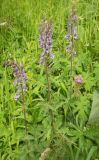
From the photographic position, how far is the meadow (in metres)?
2.40

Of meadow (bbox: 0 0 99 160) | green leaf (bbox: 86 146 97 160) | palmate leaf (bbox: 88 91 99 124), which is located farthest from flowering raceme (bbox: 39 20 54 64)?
green leaf (bbox: 86 146 97 160)

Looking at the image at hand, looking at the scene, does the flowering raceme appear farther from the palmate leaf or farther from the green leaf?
the green leaf

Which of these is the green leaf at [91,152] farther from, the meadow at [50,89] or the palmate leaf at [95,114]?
the palmate leaf at [95,114]

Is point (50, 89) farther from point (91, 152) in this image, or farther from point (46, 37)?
point (91, 152)

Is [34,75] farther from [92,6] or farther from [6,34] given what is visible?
[92,6]

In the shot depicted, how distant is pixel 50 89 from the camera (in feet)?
8.36

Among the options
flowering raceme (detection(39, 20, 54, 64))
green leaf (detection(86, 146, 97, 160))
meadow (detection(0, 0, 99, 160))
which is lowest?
green leaf (detection(86, 146, 97, 160))

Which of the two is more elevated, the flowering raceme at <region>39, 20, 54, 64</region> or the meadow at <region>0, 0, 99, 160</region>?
the flowering raceme at <region>39, 20, 54, 64</region>

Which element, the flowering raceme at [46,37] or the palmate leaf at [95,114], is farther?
the flowering raceme at [46,37]

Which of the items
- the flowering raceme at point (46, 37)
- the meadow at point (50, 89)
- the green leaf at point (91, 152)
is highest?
the flowering raceme at point (46, 37)

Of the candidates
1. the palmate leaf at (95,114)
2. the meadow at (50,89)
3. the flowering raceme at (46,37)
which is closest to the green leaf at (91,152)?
the meadow at (50,89)

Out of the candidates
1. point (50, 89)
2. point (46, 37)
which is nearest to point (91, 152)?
point (50, 89)

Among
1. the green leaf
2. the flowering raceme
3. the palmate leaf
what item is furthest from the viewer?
the green leaf

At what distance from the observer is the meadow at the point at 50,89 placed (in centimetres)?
240
